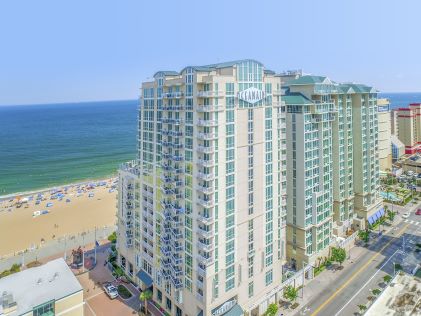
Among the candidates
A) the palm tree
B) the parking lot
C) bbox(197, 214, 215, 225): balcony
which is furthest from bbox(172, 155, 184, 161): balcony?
the parking lot

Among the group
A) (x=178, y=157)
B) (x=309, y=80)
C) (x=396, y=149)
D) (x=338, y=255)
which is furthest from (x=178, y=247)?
(x=396, y=149)

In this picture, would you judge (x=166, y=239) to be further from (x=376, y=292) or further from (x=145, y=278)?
(x=376, y=292)

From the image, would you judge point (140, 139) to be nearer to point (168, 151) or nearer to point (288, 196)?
point (168, 151)

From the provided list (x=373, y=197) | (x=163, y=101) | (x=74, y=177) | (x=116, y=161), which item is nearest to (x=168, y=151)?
(x=163, y=101)

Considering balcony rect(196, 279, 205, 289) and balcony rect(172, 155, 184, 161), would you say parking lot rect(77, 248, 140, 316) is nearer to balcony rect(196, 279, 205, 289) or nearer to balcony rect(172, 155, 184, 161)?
balcony rect(196, 279, 205, 289)

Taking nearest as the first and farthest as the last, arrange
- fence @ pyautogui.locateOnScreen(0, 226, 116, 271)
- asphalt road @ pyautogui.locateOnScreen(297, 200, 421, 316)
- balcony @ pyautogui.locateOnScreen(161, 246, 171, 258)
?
balcony @ pyautogui.locateOnScreen(161, 246, 171, 258)
asphalt road @ pyautogui.locateOnScreen(297, 200, 421, 316)
fence @ pyautogui.locateOnScreen(0, 226, 116, 271)
